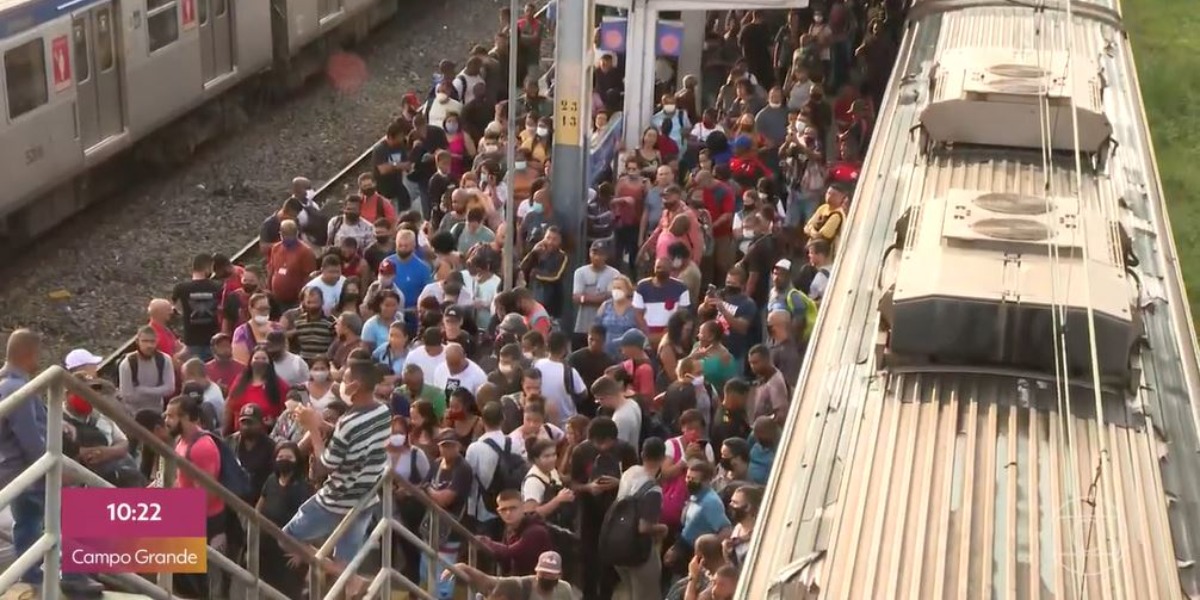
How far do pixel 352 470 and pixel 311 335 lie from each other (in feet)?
11.9

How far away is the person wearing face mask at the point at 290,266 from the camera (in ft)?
43.0

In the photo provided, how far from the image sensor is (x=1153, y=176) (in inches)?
436

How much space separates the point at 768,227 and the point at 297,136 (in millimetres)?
9360

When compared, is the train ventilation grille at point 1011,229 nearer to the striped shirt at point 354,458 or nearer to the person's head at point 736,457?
the person's head at point 736,457

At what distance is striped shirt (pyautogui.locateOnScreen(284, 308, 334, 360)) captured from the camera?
38.9 feet

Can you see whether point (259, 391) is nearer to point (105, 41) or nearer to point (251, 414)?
point (251, 414)

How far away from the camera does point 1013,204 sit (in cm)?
868

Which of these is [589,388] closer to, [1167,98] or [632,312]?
[632,312]

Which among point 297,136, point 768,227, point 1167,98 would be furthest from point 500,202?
point 1167,98

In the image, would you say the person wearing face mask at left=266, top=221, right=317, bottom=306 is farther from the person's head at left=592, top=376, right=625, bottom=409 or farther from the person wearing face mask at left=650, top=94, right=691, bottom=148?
the person wearing face mask at left=650, top=94, right=691, bottom=148

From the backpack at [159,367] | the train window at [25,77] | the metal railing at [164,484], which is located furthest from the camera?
the train window at [25,77]

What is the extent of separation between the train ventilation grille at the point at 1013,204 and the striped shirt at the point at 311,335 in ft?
15.6

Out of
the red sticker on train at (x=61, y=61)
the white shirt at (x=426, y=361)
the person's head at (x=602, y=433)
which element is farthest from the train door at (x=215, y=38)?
the person's head at (x=602, y=433)

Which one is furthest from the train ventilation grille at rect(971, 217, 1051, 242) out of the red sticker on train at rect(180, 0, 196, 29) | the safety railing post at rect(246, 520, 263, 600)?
the red sticker on train at rect(180, 0, 196, 29)
